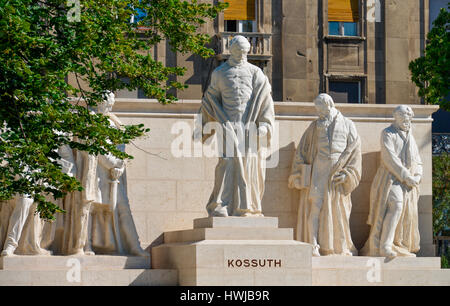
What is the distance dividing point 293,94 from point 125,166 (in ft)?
68.4

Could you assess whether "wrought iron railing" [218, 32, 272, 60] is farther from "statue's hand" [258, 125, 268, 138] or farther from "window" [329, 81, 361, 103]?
"statue's hand" [258, 125, 268, 138]

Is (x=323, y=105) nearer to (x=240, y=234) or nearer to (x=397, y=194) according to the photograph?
(x=397, y=194)

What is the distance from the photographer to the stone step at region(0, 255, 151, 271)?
22469 mm

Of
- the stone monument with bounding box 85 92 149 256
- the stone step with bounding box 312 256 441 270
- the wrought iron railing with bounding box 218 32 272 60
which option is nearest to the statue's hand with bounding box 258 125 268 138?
the stone step with bounding box 312 256 441 270

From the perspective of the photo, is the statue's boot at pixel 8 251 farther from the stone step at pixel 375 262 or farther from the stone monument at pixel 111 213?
the stone step at pixel 375 262

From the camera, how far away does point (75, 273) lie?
22.2m

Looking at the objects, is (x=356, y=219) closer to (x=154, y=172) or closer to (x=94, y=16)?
(x=154, y=172)

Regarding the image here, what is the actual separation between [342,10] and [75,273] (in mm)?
25179

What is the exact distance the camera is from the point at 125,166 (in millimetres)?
24141

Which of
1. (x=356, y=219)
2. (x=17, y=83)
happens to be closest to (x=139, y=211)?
(x=356, y=219)

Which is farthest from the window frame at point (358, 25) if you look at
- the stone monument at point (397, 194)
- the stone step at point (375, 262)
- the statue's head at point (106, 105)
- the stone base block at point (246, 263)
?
the stone base block at point (246, 263)

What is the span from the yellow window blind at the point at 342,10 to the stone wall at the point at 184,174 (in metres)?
20.4

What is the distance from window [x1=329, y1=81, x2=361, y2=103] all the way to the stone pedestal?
925 inches

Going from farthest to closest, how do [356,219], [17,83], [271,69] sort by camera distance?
[271,69]
[356,219]
[17,83]
